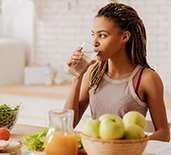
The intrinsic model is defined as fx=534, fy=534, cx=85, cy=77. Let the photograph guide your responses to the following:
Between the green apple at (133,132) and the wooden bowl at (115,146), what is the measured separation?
0.06ft

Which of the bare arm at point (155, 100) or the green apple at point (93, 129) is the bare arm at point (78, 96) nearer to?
the bare arm at point (155, 100)

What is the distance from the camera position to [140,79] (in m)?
2.84

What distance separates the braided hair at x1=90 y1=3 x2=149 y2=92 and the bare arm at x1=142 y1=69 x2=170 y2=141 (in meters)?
0.11

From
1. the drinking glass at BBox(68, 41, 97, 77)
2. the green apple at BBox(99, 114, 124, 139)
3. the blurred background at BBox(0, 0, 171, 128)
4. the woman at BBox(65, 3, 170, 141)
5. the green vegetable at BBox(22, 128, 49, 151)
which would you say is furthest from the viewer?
the blurred background at BBox(0, 0, 171, 128)

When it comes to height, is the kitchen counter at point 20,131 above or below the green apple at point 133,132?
below

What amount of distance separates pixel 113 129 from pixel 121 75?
3.47 ft

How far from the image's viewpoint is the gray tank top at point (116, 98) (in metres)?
2.84

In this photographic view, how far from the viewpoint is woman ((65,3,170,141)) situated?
2.74 meters

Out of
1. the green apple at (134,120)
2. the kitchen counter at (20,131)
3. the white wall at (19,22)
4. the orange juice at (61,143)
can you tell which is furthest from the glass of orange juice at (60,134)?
the white wall at (19,22)

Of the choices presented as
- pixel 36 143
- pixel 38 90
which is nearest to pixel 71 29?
pixel 38 90

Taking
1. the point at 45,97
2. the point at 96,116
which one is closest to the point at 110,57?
the point at 96,116

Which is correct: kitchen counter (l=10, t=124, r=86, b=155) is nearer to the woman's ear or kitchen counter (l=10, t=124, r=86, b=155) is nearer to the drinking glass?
the drinking glass

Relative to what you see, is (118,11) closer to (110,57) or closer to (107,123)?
(110,57)

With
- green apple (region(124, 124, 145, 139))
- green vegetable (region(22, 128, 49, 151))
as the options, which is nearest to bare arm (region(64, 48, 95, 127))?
green vegetable (region(22, 128, 49, 151))
